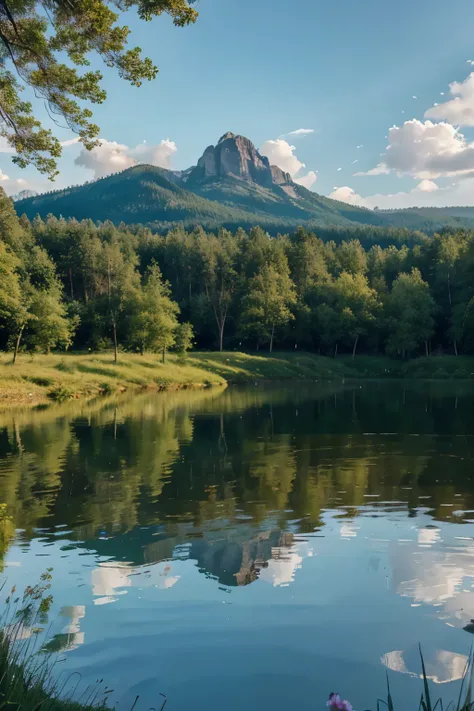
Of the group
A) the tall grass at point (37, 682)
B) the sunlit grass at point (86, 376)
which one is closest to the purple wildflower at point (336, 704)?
the tall grass at point (37, 682)

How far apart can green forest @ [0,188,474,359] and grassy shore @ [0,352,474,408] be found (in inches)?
194

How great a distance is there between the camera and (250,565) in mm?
12227

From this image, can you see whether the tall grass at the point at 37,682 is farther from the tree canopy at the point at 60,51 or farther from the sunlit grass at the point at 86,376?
the sunlit grass at the point at 86,376

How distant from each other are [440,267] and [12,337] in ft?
257

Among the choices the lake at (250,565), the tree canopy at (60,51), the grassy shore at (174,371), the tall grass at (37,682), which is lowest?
the grassy shore at (174,371)

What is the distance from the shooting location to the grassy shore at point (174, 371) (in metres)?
57.8

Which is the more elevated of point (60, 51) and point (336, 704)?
point (60, 51)

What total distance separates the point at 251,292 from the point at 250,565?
98693mm

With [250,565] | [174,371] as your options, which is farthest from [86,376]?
[250,565]

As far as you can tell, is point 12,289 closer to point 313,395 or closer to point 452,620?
point 313,395

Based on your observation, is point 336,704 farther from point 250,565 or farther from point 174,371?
point 174,371

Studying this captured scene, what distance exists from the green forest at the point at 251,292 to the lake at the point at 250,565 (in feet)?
190

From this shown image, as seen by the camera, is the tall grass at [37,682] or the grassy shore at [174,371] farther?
the grassy shore at [174,371]

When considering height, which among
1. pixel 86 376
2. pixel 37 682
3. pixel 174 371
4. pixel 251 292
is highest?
pixel 251 292
